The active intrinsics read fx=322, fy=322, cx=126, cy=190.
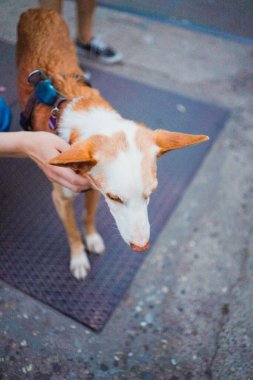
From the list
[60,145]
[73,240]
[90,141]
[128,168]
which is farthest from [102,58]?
[128,168]

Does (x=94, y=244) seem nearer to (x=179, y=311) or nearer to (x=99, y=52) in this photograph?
(x=179, y=311)

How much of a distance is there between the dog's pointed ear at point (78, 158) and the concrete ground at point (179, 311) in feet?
3.67

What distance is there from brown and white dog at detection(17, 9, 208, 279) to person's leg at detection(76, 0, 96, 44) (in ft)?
3.16

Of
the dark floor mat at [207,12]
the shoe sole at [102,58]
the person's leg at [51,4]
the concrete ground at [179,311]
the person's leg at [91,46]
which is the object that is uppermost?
the dark floor mat at [207,12]

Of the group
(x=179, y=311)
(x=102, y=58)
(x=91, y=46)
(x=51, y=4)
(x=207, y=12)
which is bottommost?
(x=179, y=311)

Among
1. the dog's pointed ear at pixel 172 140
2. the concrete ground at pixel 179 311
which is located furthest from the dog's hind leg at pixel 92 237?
the dog's pointed ear at pixel 172 140

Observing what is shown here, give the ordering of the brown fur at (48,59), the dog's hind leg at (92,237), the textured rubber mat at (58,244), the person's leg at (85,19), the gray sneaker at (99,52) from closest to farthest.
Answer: the brown fur at (48,59) < the textured rubber mat at (58,244) < the dog's hind leg at (92,237) < the person's leg at (85,19) < the gray sneaker at (99,52)

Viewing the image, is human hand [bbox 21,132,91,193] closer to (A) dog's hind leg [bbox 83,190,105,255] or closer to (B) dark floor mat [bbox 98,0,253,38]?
(A) dog's hind leg [bbox 83,190,105,255]

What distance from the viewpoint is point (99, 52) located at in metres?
4.03

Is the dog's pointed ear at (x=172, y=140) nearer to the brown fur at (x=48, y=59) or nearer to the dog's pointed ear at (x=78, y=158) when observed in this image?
the dog's pointed ear at (x=78, y=158)

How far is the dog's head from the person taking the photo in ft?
4.65

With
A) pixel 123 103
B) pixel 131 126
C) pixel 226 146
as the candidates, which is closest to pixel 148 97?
pixel 123 103

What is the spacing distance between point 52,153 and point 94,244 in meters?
1.04

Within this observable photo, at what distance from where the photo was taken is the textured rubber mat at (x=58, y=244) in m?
2.19
